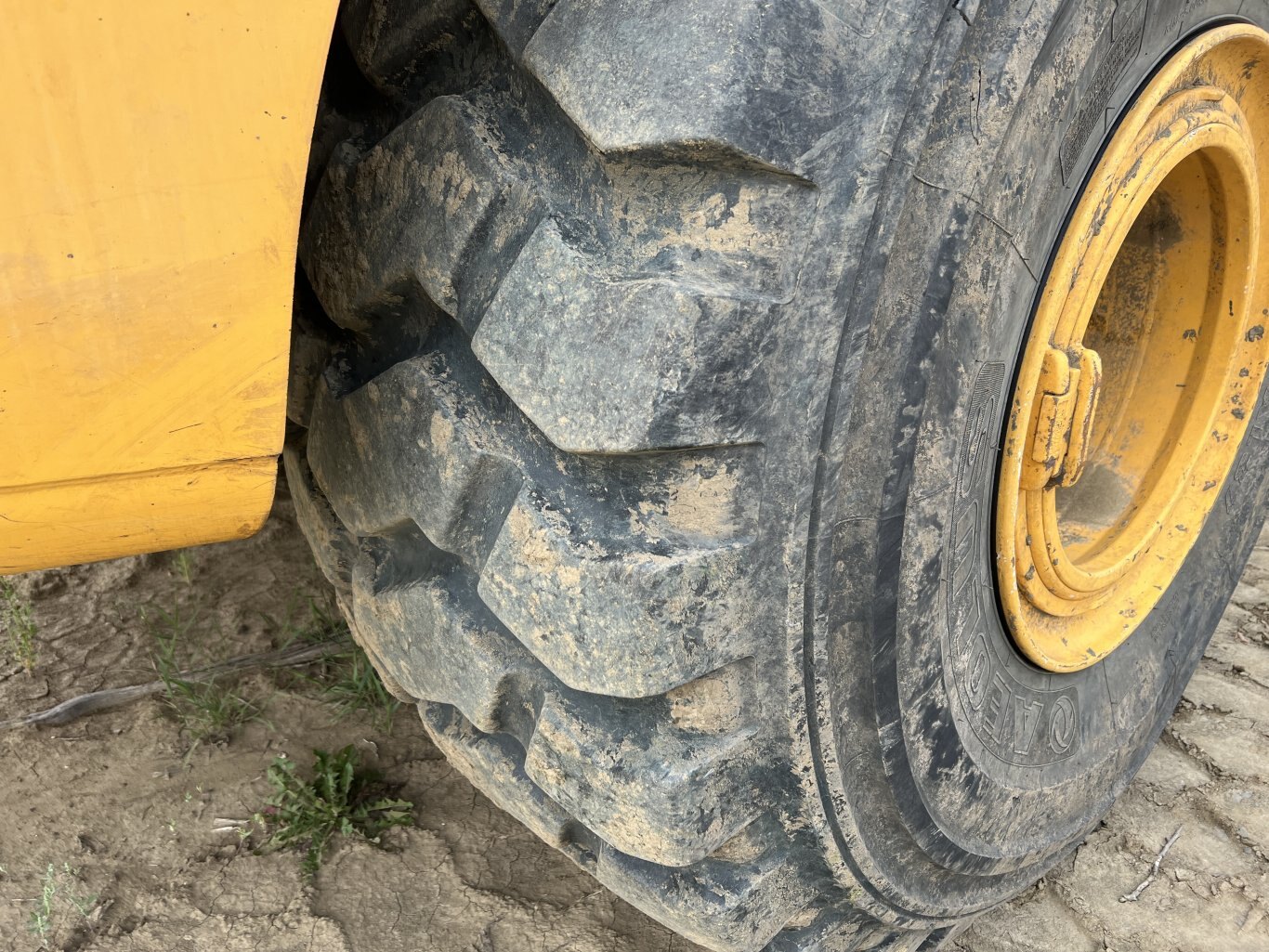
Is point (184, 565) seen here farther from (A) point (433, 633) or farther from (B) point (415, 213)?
(B) point (415, 213)

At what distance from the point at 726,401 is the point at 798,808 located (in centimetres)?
37

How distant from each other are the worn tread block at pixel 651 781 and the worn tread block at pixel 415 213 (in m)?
0.35

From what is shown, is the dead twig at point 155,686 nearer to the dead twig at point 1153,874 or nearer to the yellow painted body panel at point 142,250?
the yellow painted body panel at point 142,250

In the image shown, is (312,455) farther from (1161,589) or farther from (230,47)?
(1161,589)

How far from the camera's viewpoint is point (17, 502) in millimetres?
632

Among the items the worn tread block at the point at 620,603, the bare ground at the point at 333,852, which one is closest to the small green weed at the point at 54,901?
the bare ground at the point at 333,852

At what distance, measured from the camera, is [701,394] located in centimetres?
72

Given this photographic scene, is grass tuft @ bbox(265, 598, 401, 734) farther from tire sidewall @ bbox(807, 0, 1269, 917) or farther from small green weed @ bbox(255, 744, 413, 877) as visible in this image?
tire sidewall @ bbox(807, 0, 1269, 917)

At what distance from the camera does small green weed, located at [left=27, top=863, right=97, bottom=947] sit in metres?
1.17

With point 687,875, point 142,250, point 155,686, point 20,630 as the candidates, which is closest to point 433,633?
point 687,875

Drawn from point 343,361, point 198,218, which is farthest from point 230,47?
point 343,361

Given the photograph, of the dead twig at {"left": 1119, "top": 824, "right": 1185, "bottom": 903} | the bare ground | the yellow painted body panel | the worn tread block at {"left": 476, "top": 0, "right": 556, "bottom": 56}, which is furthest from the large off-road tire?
the dead twig at {"left": 1119, "top": 824, "right": 1185, "bottom": 903}

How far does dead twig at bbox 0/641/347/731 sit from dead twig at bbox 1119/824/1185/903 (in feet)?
3.63

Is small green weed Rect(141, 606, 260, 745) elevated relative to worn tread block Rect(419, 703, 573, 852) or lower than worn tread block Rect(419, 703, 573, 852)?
lower
